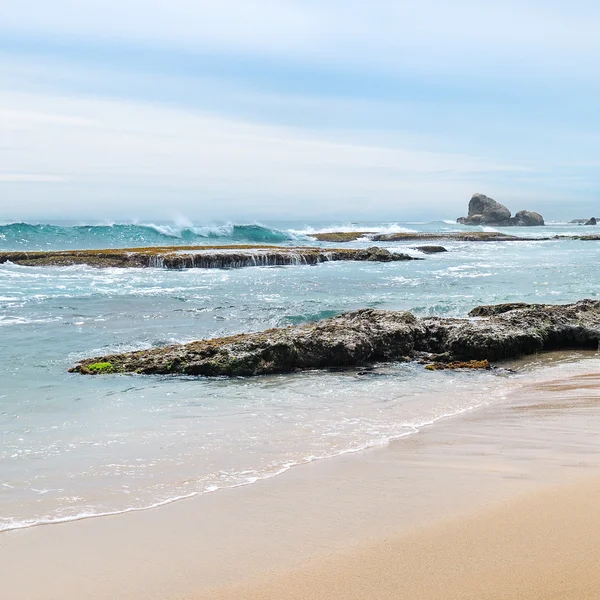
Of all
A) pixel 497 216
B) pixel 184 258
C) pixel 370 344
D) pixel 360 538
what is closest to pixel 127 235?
pixel 184 258

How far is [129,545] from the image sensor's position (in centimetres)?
402

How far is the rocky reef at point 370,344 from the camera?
984 cm

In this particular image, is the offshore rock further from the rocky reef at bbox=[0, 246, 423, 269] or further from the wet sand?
the wet sand

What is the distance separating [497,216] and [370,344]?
13108cm

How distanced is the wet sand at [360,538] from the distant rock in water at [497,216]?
13380 cm

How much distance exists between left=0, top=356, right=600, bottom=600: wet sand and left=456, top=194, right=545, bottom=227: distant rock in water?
439 ft

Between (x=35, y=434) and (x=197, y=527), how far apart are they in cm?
306

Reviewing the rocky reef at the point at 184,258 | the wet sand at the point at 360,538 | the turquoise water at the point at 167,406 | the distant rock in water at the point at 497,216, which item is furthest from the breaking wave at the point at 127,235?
the distant rock in water at the point at 497,216

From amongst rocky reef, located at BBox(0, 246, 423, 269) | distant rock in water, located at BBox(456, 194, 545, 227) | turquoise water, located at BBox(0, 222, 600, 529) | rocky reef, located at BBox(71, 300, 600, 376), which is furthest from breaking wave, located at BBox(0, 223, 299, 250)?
distant rock in water, located at BBox(456, 194, 545, 227)

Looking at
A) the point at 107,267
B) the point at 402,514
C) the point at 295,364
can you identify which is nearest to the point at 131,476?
the point at 402,514

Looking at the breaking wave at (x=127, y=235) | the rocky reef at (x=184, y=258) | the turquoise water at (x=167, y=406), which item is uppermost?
the breaking wave at (x=127, y=235)

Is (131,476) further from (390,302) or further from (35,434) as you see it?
(390,302)

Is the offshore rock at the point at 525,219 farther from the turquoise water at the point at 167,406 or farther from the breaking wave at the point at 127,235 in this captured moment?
the turquoise water at the point at 167,406

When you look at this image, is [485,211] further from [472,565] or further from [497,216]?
[472,565]
